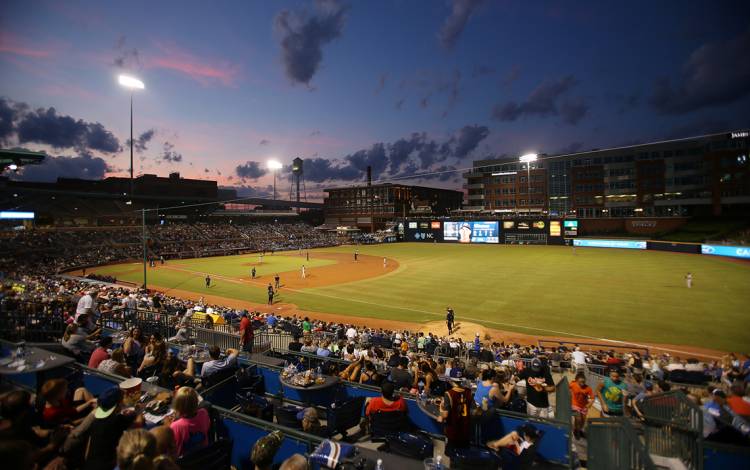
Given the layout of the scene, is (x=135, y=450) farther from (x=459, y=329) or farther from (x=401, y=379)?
(x=459, y=329)

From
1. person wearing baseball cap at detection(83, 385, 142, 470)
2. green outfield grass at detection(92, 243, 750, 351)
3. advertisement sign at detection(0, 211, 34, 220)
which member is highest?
advertisement sign at detection(0, 211, 34, 220)

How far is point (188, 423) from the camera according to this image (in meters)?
4.32

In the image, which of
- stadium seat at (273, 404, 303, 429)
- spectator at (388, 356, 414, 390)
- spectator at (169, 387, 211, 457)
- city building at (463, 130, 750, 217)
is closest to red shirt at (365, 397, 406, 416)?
stadium seat at (273, 404, 303, 429)

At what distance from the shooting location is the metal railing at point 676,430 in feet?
15.2

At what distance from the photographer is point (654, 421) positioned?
5.85 meters

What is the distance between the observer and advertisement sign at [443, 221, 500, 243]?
259ft

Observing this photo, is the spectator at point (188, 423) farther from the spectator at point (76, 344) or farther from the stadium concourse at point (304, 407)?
the spectator at point (76, 344)

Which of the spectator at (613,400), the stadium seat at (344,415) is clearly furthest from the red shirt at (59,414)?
the spectator at (613,400)

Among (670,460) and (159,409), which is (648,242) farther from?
(159,409)

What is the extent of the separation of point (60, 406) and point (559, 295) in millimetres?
31638

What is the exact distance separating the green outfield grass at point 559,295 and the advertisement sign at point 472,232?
96.5 feet

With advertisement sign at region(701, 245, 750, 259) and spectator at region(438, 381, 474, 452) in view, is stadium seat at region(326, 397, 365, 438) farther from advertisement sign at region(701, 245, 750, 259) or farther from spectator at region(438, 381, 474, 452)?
advertisement sign at region(701, 245, 750, 259)

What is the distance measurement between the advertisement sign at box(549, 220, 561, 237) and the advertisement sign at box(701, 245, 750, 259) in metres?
23.2

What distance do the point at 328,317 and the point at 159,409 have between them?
2017 centimetres
